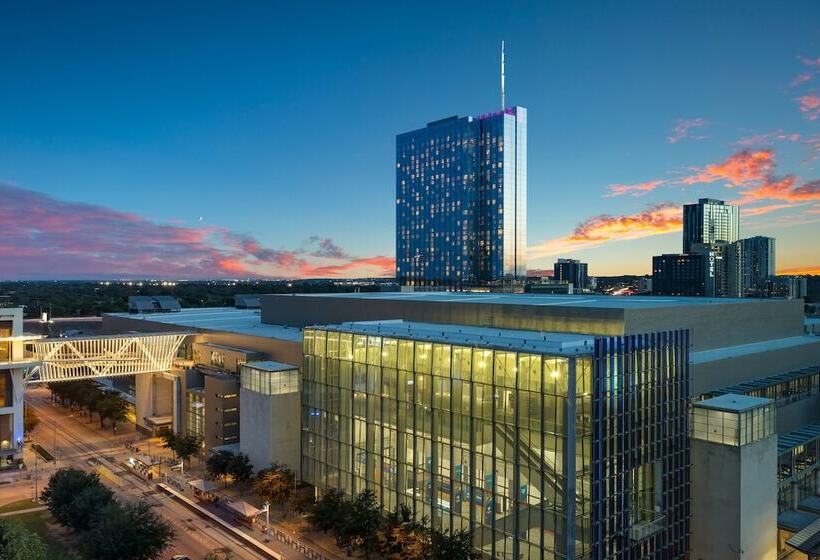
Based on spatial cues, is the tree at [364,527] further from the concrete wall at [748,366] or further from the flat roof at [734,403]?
the concrete wall at [748,366]

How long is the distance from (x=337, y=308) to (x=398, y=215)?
118m

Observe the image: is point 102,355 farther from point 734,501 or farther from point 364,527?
point 734,501

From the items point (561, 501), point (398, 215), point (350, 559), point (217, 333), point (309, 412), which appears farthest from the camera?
point (398, 215)

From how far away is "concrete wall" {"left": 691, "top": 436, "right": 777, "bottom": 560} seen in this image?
126 feet

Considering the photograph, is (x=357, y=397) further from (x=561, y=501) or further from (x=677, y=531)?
(x=677, y=531)

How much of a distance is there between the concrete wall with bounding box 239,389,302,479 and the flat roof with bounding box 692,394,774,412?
33.5 meters

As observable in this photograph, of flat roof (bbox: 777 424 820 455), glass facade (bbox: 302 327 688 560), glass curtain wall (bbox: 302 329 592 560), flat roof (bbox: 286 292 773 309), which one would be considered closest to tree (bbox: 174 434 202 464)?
glass curtain wall (bbox: 302 329 592 560)

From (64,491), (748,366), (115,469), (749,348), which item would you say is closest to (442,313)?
(748,366)

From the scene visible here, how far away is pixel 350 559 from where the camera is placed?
42.3 m

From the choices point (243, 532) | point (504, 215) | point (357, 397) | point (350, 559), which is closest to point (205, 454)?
point (243, 532)

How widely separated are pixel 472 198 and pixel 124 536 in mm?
146350

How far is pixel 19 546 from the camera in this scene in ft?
101

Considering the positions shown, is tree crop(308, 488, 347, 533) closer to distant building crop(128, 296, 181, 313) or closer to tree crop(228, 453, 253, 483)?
tree crop(228, 453, 253, 483)

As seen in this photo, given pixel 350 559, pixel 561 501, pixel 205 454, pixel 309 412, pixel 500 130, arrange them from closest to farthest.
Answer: pixel 561 501 < pixel 350 559 < pixel 309 412 < pixel 205 454 < pixel 500 130
